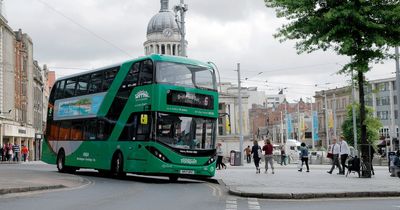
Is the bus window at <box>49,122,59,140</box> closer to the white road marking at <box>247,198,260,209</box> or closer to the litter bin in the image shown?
the white road marking at <box>247,198,260,209</box>

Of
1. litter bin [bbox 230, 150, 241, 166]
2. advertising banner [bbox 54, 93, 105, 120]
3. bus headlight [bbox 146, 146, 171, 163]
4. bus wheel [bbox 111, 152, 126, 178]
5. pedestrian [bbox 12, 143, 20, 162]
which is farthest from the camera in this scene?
pedestrian [bbox 12, 143, 20, 162]

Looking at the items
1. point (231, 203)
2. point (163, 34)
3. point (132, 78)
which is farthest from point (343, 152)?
point (163, 34)

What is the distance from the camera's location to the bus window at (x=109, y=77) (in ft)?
78.7

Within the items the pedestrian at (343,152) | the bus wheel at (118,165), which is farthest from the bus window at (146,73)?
the pedestrian at (343,152)

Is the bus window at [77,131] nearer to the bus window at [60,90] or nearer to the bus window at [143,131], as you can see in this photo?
the bus window at [60,90]

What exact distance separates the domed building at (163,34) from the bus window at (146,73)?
341 feet

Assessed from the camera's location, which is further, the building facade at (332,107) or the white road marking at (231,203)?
the building facade at (332,107)

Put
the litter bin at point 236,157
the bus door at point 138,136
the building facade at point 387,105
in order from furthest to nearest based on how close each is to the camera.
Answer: the building facade at point 387,105 < the litter bin at point 236,157 < the bus door at point 138,136

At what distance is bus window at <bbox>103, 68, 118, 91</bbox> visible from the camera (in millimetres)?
23997

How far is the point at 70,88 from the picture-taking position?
2786 centimetres

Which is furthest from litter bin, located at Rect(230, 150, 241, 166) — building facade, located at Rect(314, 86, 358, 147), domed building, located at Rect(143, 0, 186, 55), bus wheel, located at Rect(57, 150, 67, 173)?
domed building, located at Rect(143, 0, 186, 55)

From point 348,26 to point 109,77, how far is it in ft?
32.1

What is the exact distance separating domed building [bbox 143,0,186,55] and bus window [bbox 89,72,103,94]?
329 ft

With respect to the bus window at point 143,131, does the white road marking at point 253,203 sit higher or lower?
lower
